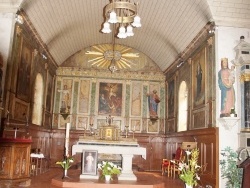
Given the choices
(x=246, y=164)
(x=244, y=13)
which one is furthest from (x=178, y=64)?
(x=246, y=164)

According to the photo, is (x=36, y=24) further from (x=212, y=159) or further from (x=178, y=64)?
(x=212, y=159)

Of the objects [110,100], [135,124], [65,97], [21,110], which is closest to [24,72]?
[21,110]

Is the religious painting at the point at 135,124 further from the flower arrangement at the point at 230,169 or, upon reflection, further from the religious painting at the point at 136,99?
the flower arrangement at the point at 230,169

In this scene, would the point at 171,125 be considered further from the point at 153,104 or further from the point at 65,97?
the point at 65,97

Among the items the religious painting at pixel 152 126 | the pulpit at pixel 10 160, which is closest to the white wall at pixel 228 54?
the pulpit at pixel 10 160

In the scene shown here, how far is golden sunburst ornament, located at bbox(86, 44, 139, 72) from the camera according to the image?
16.6 m

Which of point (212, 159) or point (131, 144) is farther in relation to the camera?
point (131, 144)

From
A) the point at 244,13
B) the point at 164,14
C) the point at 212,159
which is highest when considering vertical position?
the point at 164,14

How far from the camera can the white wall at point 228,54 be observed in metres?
8.66

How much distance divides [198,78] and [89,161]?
4.88 meters

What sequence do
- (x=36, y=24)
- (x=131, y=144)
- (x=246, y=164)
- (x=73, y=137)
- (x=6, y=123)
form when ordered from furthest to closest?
(x=73, y=137)
(x=36, y=24)
(x=131, y=144)
(x=6, y=123)
(x=246, y=164)

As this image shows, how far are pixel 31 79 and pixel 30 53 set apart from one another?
972mm

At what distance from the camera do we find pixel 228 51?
9109 millimetres

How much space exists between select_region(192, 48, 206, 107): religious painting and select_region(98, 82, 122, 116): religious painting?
5.51 meters
